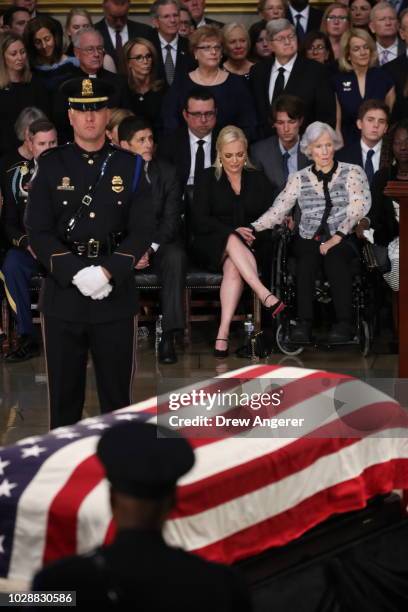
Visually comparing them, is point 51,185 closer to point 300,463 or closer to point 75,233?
point 75,233

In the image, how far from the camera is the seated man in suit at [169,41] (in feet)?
28.6

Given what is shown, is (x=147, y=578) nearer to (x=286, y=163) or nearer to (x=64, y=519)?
(x=64, y=519)

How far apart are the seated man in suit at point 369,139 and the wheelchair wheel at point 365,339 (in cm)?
102

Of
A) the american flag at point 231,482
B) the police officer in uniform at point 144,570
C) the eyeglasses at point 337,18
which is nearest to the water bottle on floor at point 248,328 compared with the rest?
the eyeglasses at point 337,18

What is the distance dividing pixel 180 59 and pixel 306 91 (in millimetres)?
942

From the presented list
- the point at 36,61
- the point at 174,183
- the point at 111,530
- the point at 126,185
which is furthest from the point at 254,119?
the point at 111,530

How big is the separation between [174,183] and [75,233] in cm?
294

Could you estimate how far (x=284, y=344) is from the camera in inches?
293

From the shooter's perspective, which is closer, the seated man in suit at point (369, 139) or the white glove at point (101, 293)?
the white glove at point (101, 293)

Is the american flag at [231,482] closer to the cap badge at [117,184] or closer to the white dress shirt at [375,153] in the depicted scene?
the cap badge at [117,184]

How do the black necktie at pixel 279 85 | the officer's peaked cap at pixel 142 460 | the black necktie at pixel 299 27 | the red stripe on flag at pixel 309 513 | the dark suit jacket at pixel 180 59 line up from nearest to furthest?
the officer's peaked cap at pixel 142 460 < the red stripe on flag at pixel 309 513 < the black necktie at pixel 279 85 < the dark suit jacket at pixel 180 59 < the black necktie at pixel 299 27

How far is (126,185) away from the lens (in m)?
4.86

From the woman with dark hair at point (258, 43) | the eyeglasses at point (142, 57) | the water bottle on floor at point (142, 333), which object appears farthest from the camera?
the woman with dark hair at point (258, 43)

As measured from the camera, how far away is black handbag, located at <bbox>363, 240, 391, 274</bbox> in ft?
24.5
